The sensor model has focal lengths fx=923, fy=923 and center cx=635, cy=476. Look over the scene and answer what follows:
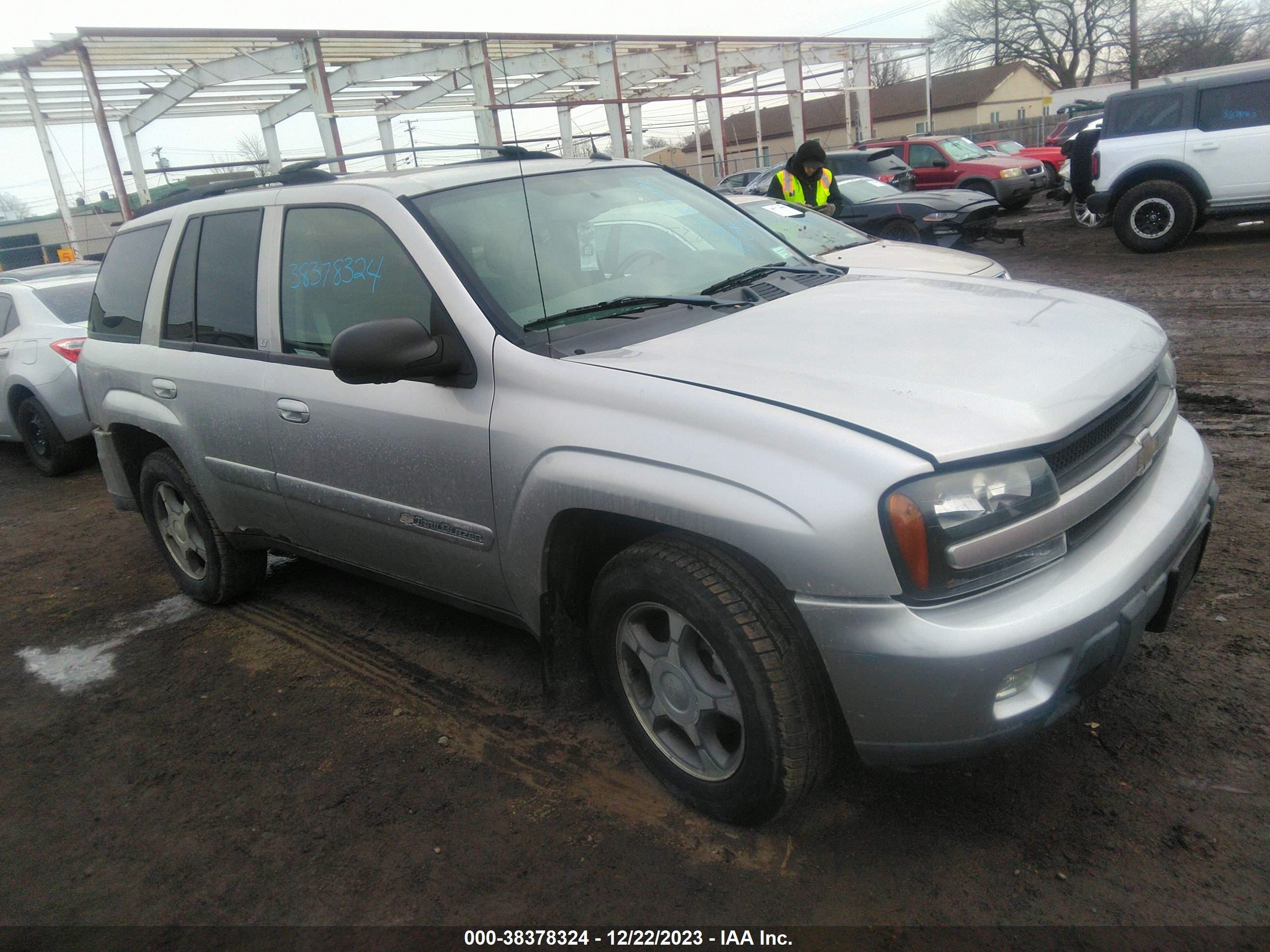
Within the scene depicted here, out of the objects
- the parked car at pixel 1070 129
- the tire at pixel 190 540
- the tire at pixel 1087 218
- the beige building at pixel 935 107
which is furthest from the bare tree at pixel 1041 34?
the tire at pixel 190 540

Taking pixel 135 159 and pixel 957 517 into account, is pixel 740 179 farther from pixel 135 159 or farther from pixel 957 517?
pixel 957 517

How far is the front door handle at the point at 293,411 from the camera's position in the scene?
3.28m

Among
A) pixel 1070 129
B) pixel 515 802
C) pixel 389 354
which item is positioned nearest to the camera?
pixel 389 354

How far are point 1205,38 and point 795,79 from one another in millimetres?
36491

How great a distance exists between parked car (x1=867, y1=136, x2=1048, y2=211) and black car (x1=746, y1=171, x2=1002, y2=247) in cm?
→ 556

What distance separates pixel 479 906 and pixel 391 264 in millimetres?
1956

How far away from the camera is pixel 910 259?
6891mm

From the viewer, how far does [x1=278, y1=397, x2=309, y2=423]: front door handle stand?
3.28 meters

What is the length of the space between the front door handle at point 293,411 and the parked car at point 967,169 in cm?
1719

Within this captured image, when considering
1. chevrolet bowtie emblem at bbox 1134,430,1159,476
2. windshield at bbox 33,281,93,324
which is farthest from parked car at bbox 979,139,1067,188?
chevrolet bowtie emblem at bbox 1134,430,1159,476

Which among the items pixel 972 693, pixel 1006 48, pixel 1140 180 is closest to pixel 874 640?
pixel 972 693

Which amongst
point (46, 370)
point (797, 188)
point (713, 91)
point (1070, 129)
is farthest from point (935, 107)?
point (46, 370)

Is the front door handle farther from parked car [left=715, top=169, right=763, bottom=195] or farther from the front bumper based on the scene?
parked car [left=715, top=169, right=763, bottom=195]

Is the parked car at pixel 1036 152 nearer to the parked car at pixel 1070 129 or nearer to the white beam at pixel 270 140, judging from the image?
the parked car at pixel 1070 129
